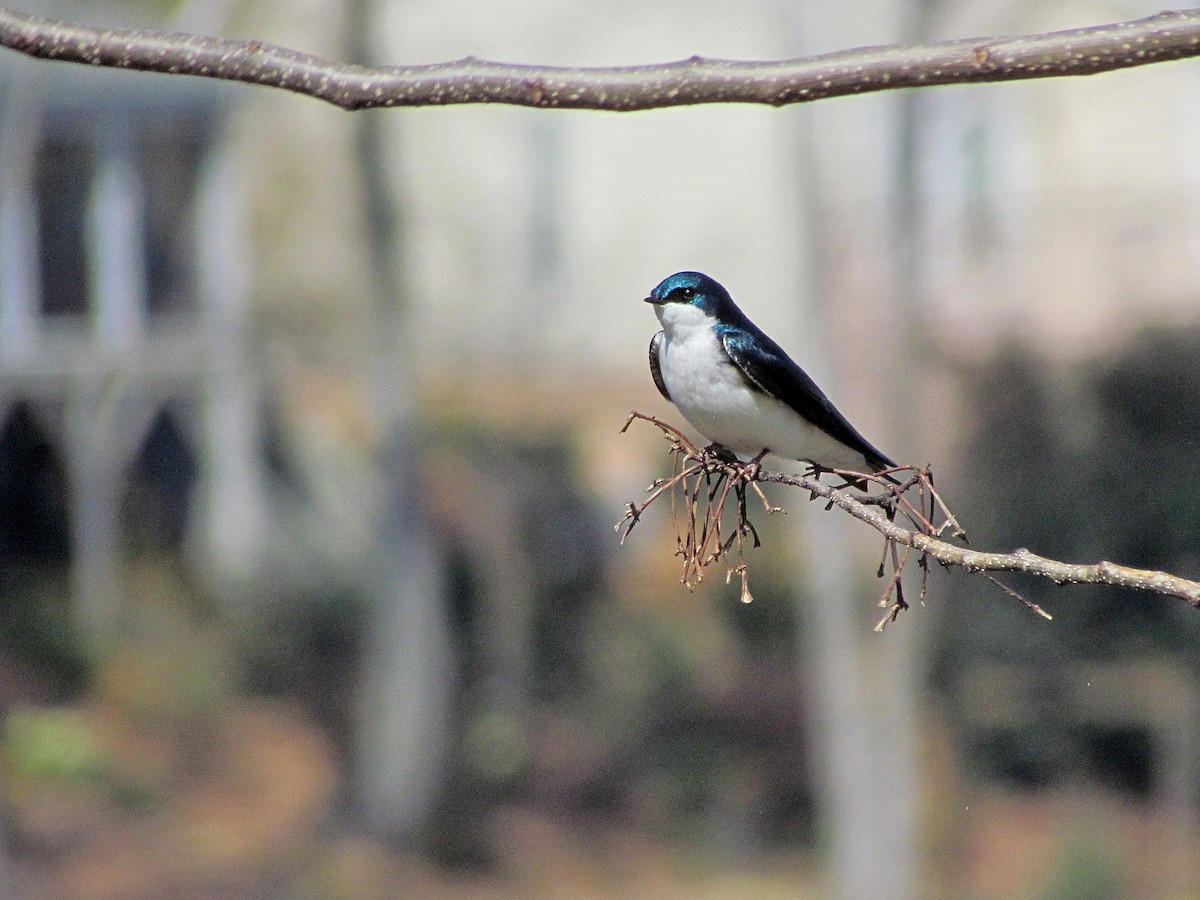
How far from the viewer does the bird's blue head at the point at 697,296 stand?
4.10 m

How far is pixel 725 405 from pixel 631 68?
202cm

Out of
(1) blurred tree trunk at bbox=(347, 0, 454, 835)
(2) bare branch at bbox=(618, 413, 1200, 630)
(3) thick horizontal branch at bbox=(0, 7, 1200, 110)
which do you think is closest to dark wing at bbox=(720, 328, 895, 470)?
(2) bare branch at bbox=(618, 413, 1200, 630)

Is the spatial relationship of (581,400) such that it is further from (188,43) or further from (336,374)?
(188,43)

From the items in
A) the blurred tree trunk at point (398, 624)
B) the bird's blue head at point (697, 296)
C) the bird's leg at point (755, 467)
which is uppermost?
the bird's blue head at point (697, 296)

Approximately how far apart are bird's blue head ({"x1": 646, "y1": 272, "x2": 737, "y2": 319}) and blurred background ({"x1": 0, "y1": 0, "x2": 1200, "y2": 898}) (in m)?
6.26

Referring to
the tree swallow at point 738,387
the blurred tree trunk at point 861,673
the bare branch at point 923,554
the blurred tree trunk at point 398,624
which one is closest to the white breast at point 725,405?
the tree swallow at point 738,387

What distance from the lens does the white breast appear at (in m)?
3.93

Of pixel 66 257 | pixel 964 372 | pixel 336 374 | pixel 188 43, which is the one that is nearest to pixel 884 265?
pixel 964 372

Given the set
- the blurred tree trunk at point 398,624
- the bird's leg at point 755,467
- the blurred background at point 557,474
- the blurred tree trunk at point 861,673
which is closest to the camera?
the bird's leg at point 755,467

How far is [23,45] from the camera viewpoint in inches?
79.4

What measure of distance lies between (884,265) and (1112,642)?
3953mm

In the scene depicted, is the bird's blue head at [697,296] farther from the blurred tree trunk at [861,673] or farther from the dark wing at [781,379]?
the blurred tree trunk at [861,673]

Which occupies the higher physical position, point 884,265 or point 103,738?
point 884,265

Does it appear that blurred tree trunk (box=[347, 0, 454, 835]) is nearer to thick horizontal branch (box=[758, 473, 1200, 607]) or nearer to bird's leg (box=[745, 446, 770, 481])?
bird's leg (box=[745, 446, 770, 481])
